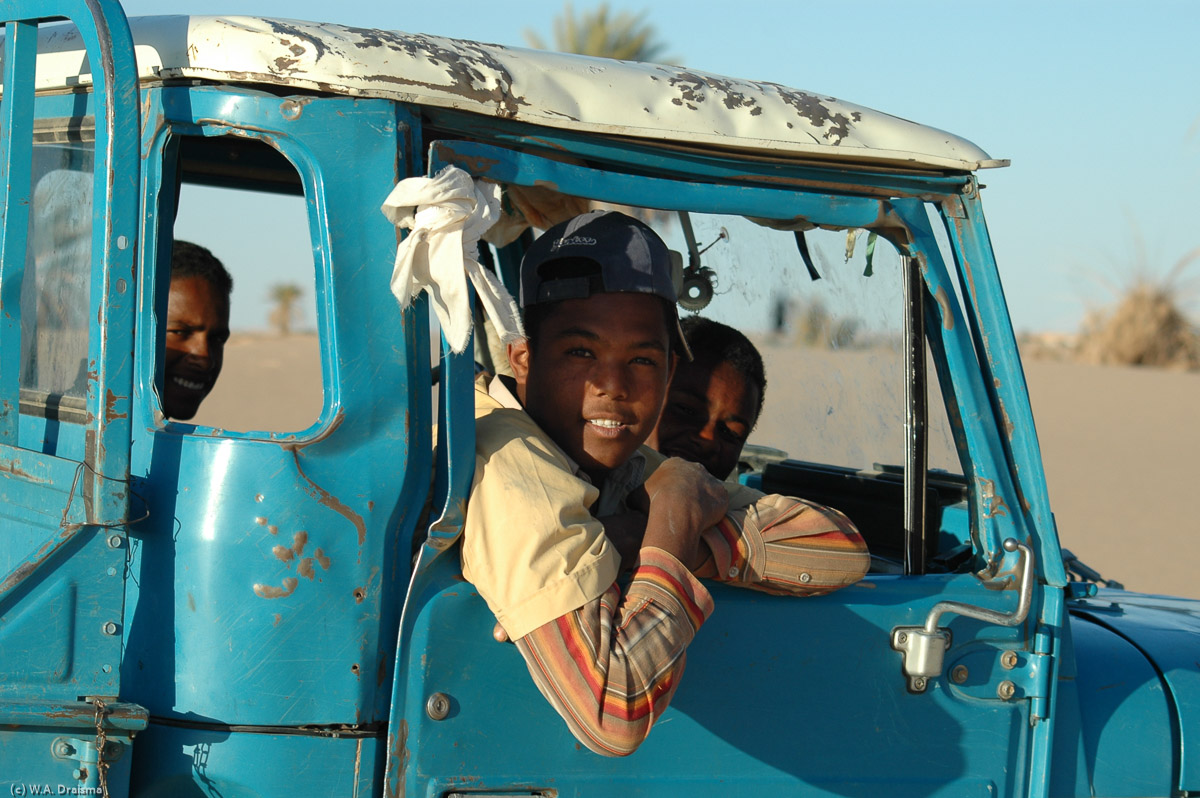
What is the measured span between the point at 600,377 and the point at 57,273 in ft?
3.21

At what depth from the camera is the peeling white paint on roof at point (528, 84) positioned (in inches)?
70.3

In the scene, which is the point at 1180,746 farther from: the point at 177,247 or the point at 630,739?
the point at 177,247

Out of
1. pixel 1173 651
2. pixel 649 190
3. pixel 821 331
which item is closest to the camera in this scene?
pixel 649 190

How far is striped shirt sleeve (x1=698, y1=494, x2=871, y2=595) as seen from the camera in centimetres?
202

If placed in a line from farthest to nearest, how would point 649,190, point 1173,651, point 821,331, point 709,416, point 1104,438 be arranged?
1. point 1104,438
2. point 709,416
3. point 821,331
4. point 1173,651
5. point 649,190

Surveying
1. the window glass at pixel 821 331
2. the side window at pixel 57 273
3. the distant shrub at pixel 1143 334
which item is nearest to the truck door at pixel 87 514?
the side window at pixel 57 273

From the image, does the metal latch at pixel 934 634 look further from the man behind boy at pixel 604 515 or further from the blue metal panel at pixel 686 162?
the blue metal panel at pixel 686 162

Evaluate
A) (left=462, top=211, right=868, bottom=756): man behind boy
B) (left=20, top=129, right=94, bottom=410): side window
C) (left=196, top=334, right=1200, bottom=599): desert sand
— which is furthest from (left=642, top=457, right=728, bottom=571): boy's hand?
(left=196, top=334, right=1200, bottom=599): desert sand

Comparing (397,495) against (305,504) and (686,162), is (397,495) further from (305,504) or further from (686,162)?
(686,162)

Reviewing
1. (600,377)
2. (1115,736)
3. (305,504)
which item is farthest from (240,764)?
(1115,736)

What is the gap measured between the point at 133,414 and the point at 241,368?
1849 centimetres

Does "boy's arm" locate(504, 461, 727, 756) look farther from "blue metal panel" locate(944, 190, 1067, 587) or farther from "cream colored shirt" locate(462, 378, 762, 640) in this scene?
"blue metal panel" locate(944, 190, 1067, 587)

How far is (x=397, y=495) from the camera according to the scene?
183cm

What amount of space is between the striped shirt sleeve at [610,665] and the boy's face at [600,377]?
429mm
